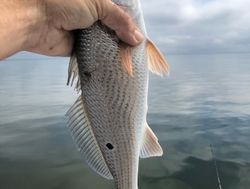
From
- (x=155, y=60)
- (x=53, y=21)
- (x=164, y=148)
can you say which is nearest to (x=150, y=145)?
(x=155, y=60)

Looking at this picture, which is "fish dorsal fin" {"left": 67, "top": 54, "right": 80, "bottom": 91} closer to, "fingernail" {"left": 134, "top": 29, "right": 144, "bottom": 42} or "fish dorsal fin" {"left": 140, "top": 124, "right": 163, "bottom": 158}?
"fingernail" {"left": 134, "top": 29, "right": 144, "bottom": 42}

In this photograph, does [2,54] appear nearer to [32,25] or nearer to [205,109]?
[32,25]

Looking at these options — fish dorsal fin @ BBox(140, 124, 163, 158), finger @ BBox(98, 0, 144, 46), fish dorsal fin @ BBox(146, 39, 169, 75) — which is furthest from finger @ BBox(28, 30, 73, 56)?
fish dorsal fin @ BBox(140, 124, 163, 158)

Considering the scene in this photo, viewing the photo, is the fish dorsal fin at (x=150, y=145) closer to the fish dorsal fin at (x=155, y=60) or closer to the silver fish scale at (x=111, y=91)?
the silver fish scale at (x=111, y=91)

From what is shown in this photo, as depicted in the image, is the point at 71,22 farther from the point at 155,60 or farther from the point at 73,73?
the point at 155,60

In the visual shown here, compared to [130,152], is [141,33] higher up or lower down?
higher up

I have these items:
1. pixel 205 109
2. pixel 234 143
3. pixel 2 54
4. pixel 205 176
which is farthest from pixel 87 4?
pixel 205 109
